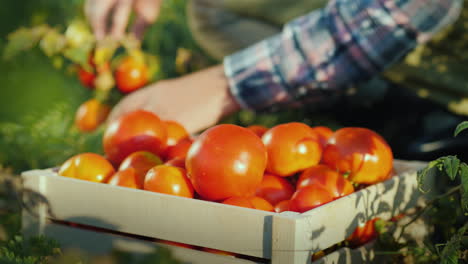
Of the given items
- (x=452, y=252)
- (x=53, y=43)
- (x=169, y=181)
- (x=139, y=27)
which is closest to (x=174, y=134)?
(x=169, y=181)

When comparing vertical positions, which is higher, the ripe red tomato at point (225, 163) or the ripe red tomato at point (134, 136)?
the ripe red tomato at point (134, 136)

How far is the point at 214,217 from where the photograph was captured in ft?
3.80

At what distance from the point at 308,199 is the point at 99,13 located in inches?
62.5

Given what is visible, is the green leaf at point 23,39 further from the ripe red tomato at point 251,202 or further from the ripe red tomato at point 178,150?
the ripe red tomato at point 251,202

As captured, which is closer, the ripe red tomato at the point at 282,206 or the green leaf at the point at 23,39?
the ripe red tomato at the point at 282,206

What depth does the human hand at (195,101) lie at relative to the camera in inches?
80.5

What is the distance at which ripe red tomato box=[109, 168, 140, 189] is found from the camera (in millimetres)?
1315

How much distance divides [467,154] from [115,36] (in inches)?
59.5

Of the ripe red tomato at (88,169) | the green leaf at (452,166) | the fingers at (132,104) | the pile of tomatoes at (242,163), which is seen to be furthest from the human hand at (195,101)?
the green leaf at (452,166)

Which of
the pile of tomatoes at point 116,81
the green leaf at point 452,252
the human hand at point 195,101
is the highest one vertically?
the pile of tomatoes at point 116,81

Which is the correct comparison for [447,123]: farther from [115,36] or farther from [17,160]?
[17,160]

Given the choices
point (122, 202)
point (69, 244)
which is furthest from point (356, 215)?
point (69, 244)

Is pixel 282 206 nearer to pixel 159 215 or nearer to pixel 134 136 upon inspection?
pixel 159 215

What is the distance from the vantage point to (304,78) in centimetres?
192
